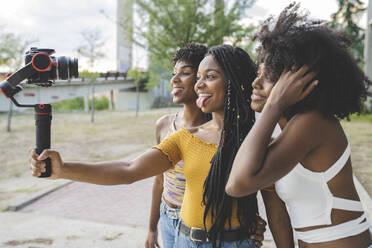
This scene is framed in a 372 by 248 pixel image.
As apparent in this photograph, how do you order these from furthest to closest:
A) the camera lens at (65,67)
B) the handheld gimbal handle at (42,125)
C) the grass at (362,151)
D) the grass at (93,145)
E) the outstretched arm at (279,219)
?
the grass at (93,145)
the grass at (362,151)
the outstretched arm at (279,219)
the camera lens at (65,67)
the handheld gimbal handle at (42,125)

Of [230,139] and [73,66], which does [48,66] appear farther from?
[230,139]

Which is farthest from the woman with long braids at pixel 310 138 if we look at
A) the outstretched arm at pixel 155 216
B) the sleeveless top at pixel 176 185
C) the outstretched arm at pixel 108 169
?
the outstretched arm at pixel 155 216

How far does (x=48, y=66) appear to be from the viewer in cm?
150

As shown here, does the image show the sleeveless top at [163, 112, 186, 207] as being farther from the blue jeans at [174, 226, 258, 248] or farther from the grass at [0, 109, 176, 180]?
the grass at [0, 109, 176, 180]

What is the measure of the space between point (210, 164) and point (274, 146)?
0.44 metres

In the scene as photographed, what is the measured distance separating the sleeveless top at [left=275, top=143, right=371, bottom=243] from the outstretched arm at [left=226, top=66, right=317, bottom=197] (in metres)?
0.10

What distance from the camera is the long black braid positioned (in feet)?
5.17

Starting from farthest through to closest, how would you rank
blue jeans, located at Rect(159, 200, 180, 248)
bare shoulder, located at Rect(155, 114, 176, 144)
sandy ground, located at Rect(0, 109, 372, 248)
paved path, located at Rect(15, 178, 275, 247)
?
paved path, located at Rect(15, 178, 275, 247)
sandy ground, located at Rect(0, 109, 372, 248)
bare shoulder, located at Rect(155, 114, 176, 144)
blue jeans, located at Rect(159, 200, 180, 248)

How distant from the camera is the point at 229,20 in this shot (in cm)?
1409

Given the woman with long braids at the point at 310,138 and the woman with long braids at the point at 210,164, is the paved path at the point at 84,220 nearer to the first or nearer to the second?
the woman with long braids at the point at 210,164

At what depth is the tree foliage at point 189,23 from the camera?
13914 millimetres

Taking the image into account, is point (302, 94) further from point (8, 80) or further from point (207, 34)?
point (207, 34)

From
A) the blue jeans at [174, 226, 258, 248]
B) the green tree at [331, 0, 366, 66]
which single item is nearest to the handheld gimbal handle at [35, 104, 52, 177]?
the blue jeans at [174, 226, 258, 248]

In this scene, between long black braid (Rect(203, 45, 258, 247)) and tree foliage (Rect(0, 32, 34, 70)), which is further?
tree foliage (Rect(0, 32, 34, 70))
